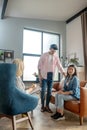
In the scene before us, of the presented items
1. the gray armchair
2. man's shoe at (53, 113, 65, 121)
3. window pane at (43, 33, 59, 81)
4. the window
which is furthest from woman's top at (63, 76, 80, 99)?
window pane at (43, 33, 59, 81)

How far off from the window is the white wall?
88 cm

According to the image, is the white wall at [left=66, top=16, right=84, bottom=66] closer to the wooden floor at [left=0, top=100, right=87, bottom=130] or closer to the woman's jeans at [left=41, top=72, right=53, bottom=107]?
the woman's jeans at [left=41, top=72, right=53, bottom=107]

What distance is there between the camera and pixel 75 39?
6.76m

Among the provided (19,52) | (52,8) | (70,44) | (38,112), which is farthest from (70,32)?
(38,112)

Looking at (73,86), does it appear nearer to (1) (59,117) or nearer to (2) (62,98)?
(2) (62,98)

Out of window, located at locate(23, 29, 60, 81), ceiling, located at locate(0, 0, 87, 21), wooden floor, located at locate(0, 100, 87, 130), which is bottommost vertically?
wooden floor, located at locate(0, 100, 87, 130)

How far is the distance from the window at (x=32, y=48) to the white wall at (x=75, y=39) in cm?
88

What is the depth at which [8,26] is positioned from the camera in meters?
6.30

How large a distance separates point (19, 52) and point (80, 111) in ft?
13.5

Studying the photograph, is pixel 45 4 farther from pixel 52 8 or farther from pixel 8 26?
pixel 8 26

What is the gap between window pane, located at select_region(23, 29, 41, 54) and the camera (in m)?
6.73

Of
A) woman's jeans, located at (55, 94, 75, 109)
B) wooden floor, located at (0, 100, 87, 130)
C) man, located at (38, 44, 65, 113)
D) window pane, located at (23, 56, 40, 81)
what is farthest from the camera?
window pane, located at (23, 56, 40, 81)

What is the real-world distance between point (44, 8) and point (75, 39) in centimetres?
177

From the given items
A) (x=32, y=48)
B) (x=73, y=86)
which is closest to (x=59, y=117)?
(x=73, y=86)
